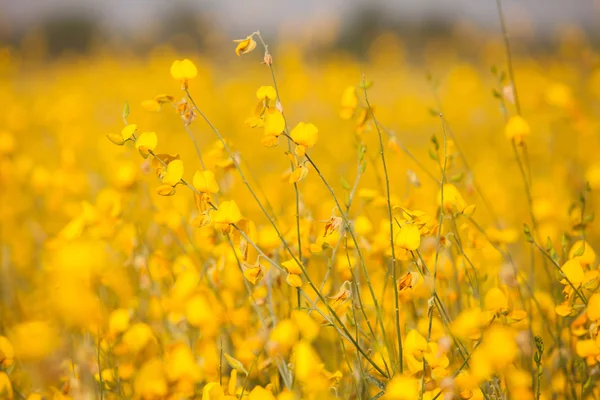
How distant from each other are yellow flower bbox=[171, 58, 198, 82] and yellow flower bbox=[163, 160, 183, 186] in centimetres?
20

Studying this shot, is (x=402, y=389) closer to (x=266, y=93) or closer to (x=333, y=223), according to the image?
(x=333, y=223)

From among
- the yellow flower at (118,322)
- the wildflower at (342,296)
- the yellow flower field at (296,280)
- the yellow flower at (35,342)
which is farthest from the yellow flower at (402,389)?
the yellow flower at (118,322)

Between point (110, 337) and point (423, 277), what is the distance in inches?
26.1

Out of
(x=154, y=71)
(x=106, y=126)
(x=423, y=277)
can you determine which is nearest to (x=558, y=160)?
(x=423, y=277)

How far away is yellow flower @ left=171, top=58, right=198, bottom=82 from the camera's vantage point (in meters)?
1.08

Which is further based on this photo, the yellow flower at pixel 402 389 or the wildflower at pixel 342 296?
the wildflower at pixel 342 296

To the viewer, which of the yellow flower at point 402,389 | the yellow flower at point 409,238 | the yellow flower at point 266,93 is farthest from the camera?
the yellow flower at point 266,93

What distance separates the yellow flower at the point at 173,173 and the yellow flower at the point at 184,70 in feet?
0.66

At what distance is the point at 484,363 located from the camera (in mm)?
781

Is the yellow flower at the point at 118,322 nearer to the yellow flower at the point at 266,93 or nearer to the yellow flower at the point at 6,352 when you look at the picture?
the yellow flower at the point at 6,352

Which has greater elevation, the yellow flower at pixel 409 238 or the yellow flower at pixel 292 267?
the yellow flower at pixel 409 238

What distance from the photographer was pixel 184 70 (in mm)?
1088

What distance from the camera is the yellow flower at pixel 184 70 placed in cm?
108

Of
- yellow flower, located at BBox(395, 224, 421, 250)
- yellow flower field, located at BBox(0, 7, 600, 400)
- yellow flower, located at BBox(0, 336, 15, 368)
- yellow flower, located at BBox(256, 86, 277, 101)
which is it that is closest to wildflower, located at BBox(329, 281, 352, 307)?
yellow flower field, located at BBox(0, 7, 600, 400)
